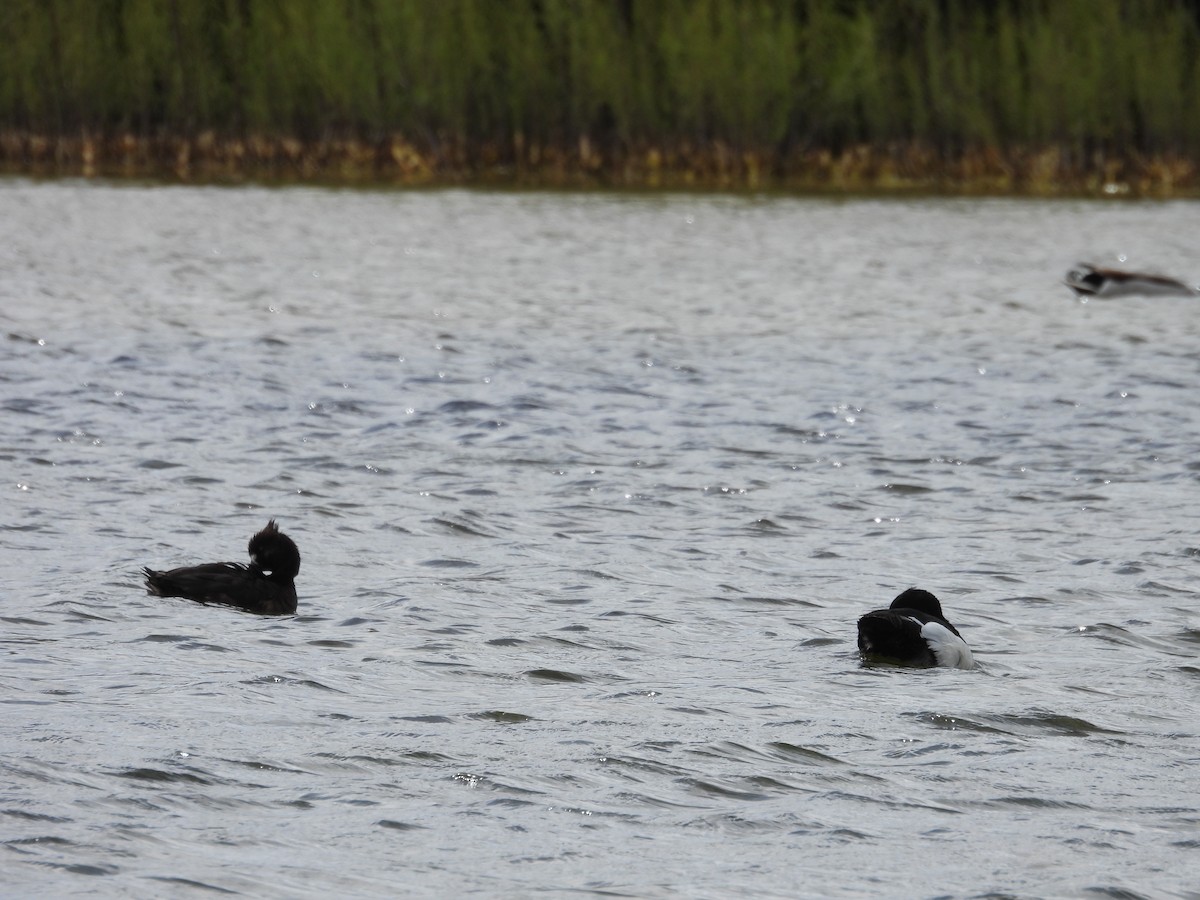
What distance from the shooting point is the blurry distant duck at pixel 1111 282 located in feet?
76.4

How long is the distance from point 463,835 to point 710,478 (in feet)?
22.5

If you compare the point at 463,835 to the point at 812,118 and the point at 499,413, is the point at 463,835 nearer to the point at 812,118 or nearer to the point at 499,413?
the point at 499,413

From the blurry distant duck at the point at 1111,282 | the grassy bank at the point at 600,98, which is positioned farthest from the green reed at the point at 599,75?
the blurry distant duck at the point at 1111,282

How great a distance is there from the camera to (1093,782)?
6820 mm

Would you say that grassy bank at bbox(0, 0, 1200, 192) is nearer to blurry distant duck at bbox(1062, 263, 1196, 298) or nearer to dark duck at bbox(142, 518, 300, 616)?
blurry distant duck at bbox(1062, 263, 1196, 298)

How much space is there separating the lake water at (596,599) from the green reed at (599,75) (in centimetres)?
1873

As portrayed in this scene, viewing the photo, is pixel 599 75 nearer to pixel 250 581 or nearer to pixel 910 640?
pixel 250 581

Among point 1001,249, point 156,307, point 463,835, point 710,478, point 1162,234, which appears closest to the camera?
point 463,835

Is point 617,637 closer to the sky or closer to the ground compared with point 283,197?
closer to the ground

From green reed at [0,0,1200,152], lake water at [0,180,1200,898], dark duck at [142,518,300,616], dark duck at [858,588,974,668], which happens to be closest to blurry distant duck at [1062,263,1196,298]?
lake water at [0,180,1200,898]

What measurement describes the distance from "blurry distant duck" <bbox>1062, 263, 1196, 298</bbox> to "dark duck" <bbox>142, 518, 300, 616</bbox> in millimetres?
15992

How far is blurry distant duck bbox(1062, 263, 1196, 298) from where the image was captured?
76.4ft

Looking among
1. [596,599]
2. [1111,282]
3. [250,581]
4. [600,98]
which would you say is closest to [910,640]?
[596,599]

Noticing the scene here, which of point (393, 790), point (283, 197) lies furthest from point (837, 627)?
point (283, 197)
